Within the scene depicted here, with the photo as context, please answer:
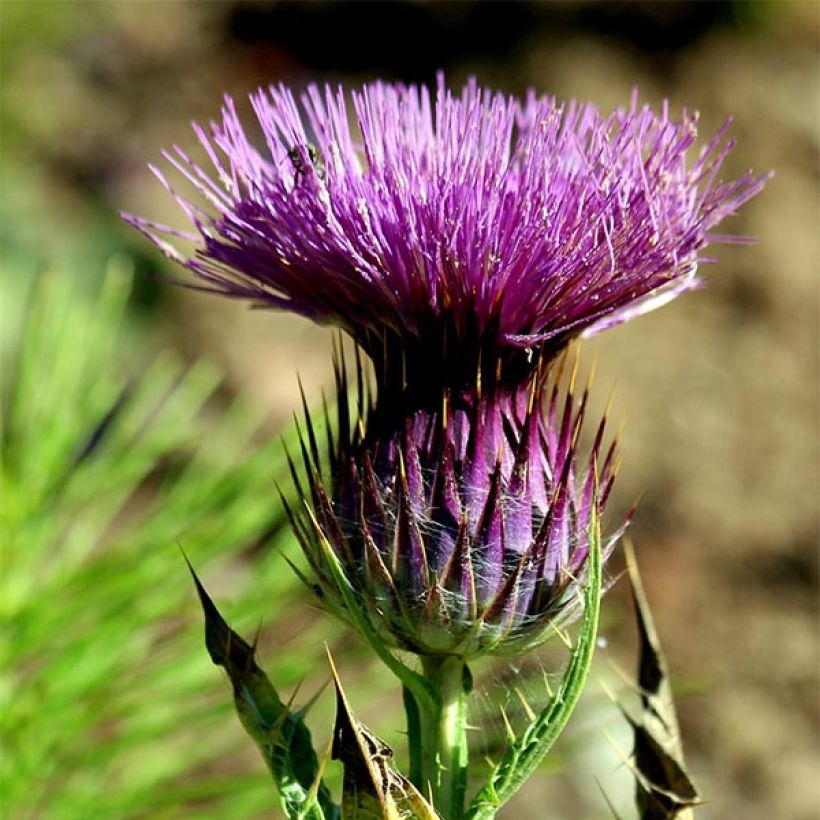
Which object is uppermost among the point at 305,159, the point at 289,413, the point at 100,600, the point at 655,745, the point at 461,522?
the point at 289,413

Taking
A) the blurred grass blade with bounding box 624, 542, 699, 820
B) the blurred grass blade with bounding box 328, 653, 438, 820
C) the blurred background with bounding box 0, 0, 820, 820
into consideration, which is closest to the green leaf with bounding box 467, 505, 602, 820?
the blurred grass blade with bounding box 328, 653, 438, 820

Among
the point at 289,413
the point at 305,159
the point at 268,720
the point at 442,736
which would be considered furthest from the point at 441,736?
the point at 289,413

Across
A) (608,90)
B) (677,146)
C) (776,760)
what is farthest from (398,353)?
(608,90)

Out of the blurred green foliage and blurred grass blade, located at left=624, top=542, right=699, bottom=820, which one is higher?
the blurred green foliage

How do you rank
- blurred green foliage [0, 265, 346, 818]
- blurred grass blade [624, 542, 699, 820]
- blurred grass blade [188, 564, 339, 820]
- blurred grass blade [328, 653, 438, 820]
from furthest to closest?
blurred green foliage [0, 265, 346, 818] → blurred grass blade [624, 542, 699, 820] → blurred grass blade [188, 564, 339, 820] → blurred grass blade [328, 653, 438, 820]

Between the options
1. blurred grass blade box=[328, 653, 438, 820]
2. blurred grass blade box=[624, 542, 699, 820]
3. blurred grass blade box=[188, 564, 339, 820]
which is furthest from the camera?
blurred grass blade box=[624, 542, 699, 820]

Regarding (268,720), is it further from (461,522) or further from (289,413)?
(289,413)

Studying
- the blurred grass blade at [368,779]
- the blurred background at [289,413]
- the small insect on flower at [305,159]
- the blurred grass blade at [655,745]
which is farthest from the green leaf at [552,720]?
the small insect on flower at [305,159]

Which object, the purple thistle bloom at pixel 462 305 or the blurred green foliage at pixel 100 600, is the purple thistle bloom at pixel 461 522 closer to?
the purple thistle bloom at pixel 462 305

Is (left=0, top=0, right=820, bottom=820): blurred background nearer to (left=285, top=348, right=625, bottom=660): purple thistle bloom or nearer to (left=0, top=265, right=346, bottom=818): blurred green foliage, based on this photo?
(left=0, top=265, right=346, bottom=818): blurred green foliage
